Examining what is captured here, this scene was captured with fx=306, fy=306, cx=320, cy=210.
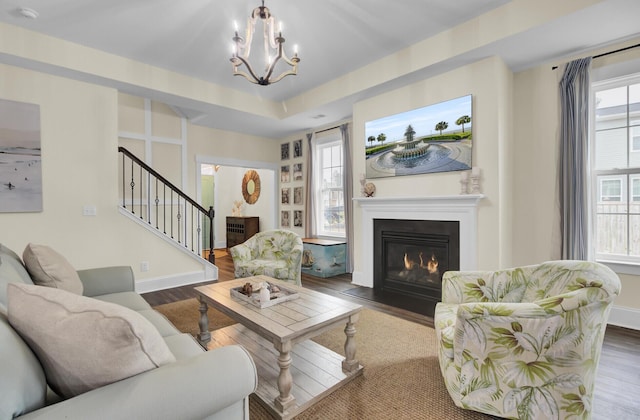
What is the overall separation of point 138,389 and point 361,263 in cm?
374

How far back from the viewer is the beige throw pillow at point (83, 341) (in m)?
0.89

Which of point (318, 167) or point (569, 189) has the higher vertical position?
point (318, 167)

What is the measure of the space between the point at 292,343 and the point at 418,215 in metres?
2.54

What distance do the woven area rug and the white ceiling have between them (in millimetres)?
2770

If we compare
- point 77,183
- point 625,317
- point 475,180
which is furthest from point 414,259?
point 77,183

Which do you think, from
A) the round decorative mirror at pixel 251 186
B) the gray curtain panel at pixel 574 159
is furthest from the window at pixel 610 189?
the round decorative mirror at pixel 251 186

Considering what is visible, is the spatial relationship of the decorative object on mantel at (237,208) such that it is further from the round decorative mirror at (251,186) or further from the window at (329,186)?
the window at (329,186)

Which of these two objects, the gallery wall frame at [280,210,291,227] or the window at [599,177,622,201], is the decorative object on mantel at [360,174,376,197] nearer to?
the window at [599,177,622,201]

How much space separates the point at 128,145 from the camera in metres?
4.61

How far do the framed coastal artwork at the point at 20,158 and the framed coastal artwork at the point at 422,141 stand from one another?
3859mm

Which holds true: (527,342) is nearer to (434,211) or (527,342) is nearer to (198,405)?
(198,405)

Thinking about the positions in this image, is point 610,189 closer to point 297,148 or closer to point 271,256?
point 271,256

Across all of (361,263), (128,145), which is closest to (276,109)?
(128,145)

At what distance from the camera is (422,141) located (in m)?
3.68
